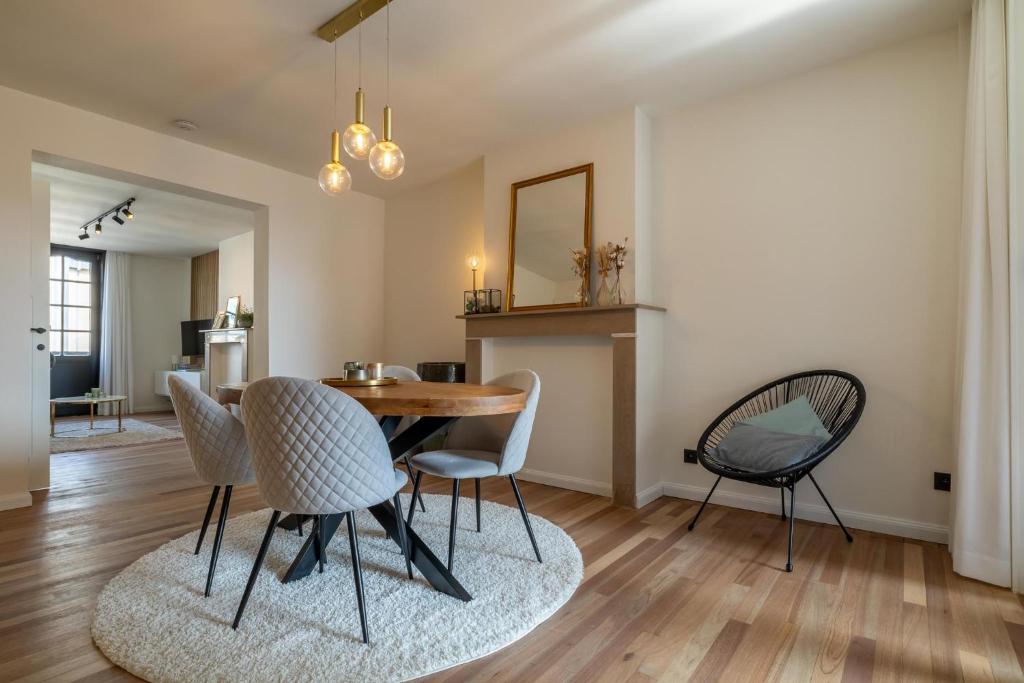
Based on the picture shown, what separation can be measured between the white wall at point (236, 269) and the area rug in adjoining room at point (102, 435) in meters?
1.91

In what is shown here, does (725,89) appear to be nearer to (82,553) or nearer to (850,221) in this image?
(850,221)

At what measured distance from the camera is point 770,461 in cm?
246

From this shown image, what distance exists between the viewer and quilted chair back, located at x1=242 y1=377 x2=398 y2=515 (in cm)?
159

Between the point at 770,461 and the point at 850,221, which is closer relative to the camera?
the point at 770,461

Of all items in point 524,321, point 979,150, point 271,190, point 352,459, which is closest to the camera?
point 352,459

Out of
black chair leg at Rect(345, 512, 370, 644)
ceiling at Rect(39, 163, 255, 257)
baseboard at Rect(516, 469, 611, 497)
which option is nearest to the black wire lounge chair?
baseboard at Rect(516, 469, 611, 497)

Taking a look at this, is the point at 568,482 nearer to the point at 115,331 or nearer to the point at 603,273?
the point at 603,273

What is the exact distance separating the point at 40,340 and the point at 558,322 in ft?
12.0

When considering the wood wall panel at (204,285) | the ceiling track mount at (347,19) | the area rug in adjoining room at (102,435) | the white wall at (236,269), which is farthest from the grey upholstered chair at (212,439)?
the wood wall panel at (204,285)

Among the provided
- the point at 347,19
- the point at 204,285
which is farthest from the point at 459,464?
the point at 204,285

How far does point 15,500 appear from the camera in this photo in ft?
10.5

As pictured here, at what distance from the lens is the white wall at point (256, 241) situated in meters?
3.23

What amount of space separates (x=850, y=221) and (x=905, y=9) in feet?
3.25

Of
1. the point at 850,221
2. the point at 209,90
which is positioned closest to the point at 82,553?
the point at 209,90
